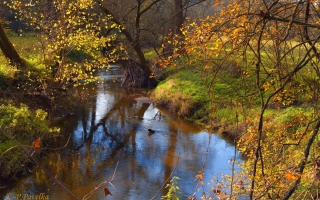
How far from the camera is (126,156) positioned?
1005 centimetres

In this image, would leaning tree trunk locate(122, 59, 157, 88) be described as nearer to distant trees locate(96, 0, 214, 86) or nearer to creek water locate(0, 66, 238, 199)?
distant trees locate(96, 0, 214, 86)

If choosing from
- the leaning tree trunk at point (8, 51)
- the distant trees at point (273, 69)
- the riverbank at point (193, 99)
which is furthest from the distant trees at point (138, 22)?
the distant trees at point (273, 69)

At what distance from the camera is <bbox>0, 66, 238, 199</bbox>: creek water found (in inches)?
310

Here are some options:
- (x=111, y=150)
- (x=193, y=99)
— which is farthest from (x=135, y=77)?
(x=111, y=150)

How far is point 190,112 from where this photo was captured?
14164 millimetres

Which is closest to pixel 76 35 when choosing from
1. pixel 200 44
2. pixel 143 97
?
pixel 143 97

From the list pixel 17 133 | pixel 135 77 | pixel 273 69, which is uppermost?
pixel 273 69

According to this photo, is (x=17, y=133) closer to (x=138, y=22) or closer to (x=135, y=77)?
(x=138, y=22)

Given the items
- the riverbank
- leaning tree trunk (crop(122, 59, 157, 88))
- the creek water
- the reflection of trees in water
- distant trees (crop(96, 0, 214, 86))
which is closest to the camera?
the creek water

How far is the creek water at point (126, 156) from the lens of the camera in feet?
25.9

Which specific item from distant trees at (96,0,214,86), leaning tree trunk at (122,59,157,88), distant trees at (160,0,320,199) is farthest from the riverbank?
distant trees at (160,0,320,199)

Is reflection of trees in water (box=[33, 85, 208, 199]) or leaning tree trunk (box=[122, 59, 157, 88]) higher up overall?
leaning tree trunk (box=[122, 59, 157, 88])

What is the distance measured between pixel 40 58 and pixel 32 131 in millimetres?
5012

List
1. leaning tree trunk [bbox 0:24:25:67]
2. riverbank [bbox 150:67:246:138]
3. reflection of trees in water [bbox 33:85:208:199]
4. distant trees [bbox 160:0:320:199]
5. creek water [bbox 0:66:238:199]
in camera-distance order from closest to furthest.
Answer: distant trees [bbox 160:0:320:199] → creek water [bbox 0:66:238:199] → reflection of trees in water [bbox 33:85:208:199] → riverbank [bbox 150:67:246:138] → leaning tree trunk [bbox 0:24:25:67]
